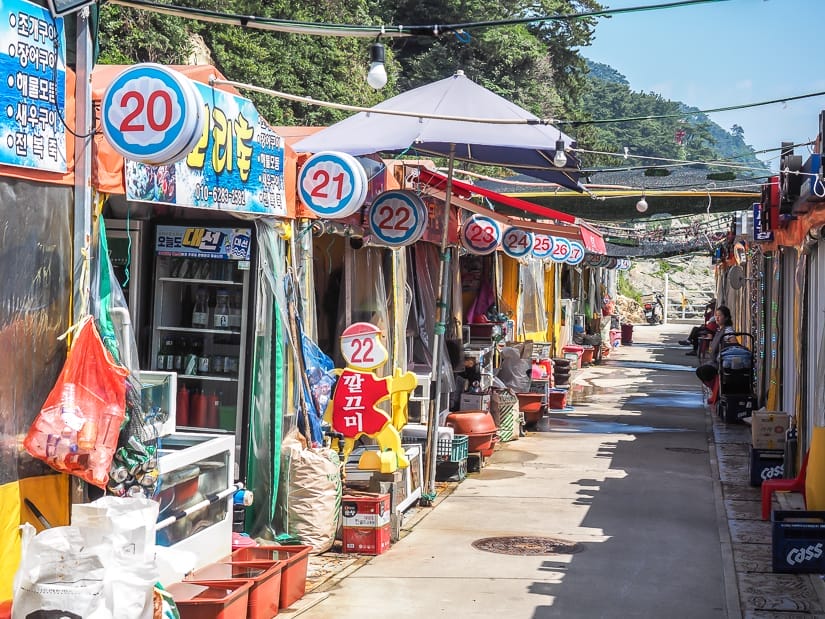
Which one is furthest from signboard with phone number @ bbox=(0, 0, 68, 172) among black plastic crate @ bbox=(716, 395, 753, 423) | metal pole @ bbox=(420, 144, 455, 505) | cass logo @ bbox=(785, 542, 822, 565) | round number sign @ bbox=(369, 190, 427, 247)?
black plastic crate @ bbox=(716, 395, 753, 423)

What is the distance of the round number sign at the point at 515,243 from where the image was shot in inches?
768

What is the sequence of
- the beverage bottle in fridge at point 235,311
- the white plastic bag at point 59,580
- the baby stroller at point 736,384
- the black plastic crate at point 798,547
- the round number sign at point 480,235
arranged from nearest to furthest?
the white plastic bag at point 59,580 < the black plastic crate at point 798,547 < the beverage bottle in fridge at point 235,311 < the round number sign at point 480,235 < the baby stroller at point 736,384

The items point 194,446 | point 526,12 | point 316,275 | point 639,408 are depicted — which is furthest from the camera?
point 526,12

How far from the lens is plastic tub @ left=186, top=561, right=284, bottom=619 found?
7.31 metres

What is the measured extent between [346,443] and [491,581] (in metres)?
2.51

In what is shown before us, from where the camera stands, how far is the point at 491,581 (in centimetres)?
878

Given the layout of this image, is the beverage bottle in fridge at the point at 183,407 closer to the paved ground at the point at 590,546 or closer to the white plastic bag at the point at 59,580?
the paved ground at the point at 590,546

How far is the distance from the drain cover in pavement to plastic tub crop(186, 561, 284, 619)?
2753mm

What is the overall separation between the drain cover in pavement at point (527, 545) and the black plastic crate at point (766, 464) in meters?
4.01

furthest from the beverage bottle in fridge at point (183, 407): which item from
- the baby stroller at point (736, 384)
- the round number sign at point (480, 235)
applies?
the baby stroller at point (736, 384)

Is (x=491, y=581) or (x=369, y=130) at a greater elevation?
(x=369, y=130)

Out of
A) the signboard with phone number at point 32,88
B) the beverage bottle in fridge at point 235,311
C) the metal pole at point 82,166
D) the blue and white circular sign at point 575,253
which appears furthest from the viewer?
the blue and white circular sign at point 575,253

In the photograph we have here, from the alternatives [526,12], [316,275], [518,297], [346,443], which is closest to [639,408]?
[518,297]

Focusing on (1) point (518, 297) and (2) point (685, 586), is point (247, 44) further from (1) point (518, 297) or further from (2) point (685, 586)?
(2) point (685, 586)
